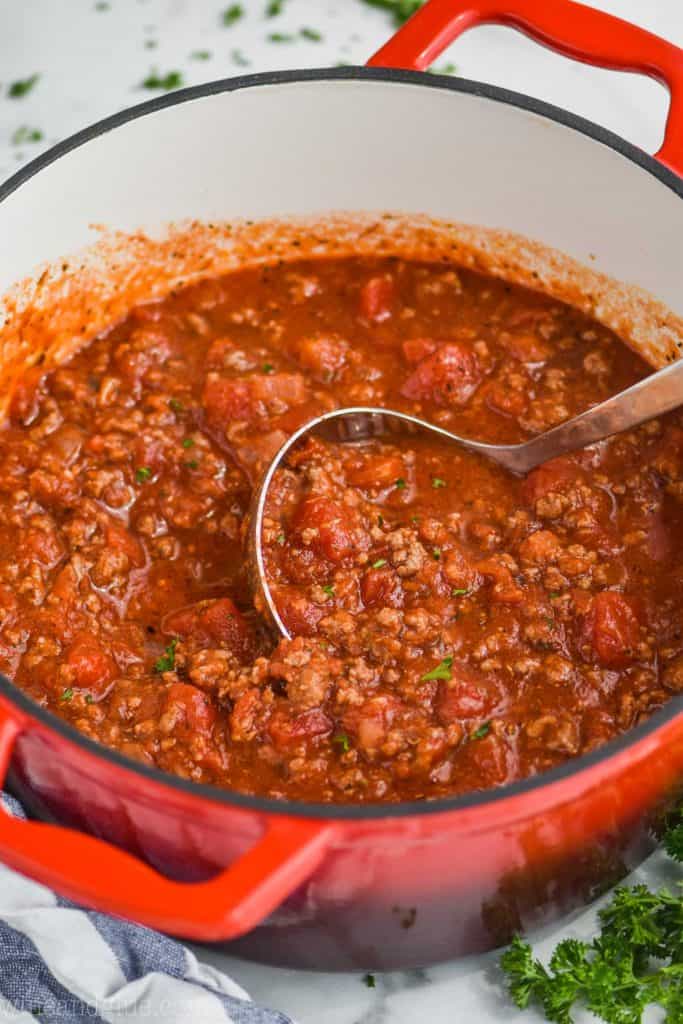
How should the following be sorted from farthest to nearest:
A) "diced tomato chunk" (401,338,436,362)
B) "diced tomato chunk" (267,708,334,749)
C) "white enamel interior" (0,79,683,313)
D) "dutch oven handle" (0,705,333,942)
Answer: "diced tomato chunk" (401,338,436,362)
"white enamel interior" (0,79,683,313)
"diced tomato chunk" (267,708,334,749)
"dutch oven handle" (0,705,333,942)

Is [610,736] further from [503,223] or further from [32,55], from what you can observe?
[32,55]

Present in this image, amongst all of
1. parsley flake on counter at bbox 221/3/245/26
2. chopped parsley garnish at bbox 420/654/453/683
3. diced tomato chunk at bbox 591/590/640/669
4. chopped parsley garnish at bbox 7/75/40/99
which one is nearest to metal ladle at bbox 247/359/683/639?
chopped parsley garnish at bbox 420/654/453/683

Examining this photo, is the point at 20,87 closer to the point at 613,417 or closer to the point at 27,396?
the point at 27,396

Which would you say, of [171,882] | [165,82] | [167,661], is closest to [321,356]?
[167,661]

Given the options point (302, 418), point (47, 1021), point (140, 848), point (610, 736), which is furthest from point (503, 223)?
point (47, 1021)

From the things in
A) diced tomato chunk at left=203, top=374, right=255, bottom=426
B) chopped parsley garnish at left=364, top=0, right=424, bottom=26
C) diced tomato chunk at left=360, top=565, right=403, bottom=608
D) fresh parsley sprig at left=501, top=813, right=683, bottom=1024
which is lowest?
fresh parsley sprig at left=501, top=813, right=683, bottom=1024

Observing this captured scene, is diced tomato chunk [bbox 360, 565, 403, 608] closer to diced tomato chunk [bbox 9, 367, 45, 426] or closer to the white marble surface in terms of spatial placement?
diced tomato chunk [bbox 9, 367, 45, 426]

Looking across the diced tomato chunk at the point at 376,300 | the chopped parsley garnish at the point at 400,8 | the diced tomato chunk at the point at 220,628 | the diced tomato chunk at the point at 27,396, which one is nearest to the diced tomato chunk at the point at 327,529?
the diced tomato chunk at the point at 220,628

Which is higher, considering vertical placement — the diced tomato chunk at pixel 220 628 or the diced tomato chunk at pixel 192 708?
the diced tomato chunk at pixel 220 628

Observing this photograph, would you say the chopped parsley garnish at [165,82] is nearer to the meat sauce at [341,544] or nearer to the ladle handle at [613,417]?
the meat sauce at [341,544]
